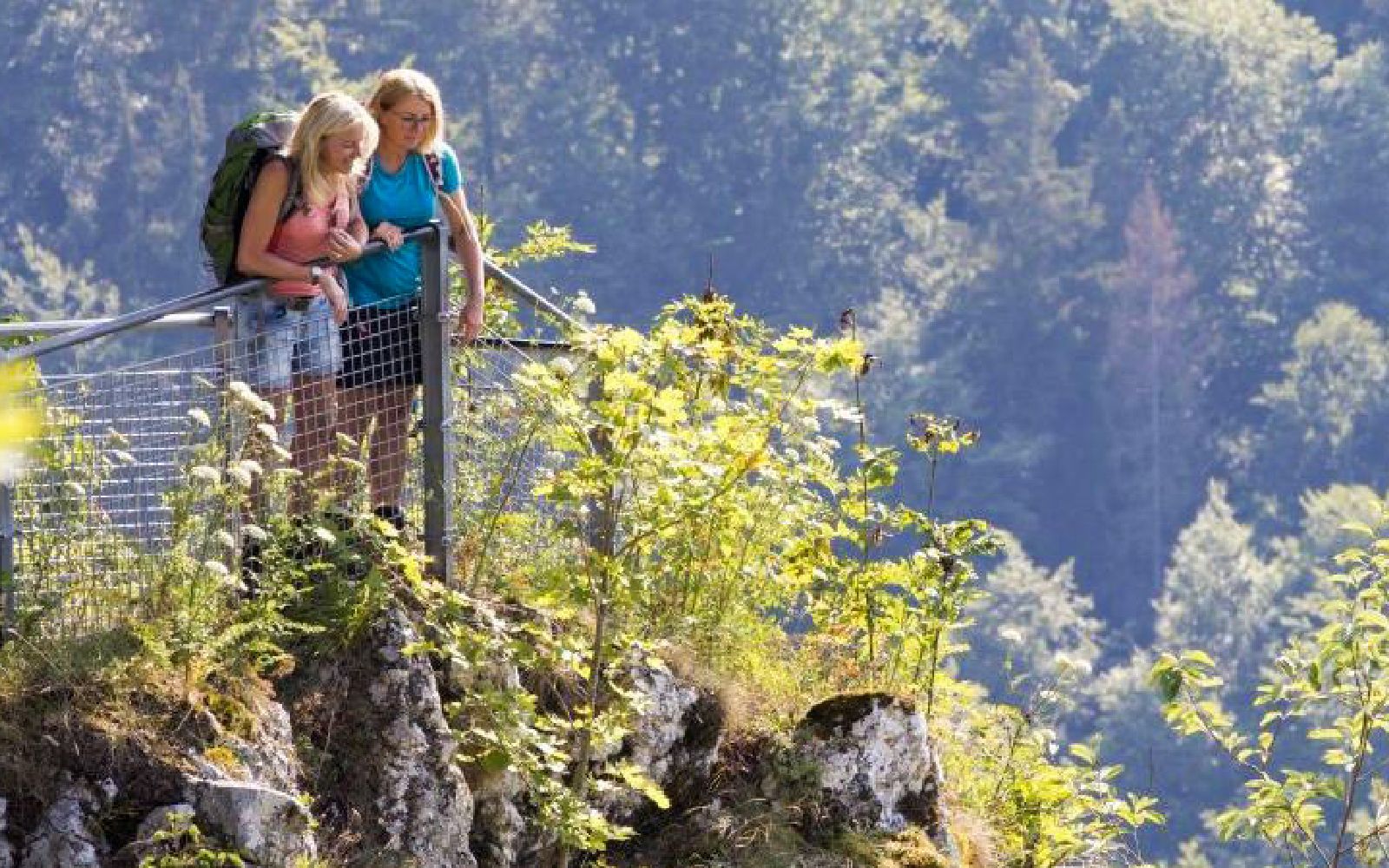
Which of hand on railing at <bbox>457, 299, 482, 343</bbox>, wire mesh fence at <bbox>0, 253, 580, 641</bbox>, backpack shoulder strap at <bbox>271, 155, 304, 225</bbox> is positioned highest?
backpack shoulder strap at <bbox>271, 155, 304, 225</bbox>

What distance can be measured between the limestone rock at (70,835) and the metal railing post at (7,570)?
1.67 ft

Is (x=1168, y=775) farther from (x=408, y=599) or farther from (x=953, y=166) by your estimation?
(x=408, y=599)

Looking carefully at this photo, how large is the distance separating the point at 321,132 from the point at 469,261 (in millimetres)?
617

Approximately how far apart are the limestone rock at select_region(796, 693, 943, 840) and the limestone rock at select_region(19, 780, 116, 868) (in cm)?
202

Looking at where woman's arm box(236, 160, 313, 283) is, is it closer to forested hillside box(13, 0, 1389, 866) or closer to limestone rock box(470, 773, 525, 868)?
limestone rock box(470, 773, 525, 868)

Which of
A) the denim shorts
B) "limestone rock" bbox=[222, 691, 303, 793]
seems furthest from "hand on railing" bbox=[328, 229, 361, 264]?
"limestone rock" bbox=[222, 691, 303, 793]

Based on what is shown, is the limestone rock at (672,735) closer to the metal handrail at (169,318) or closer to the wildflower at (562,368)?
the wildflower at (562,368)

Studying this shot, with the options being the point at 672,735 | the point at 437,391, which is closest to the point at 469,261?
the point at 437,391

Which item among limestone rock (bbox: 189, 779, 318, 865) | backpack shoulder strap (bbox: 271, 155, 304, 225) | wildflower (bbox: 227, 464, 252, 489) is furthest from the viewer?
backpack shoulder strap (bbox: 271, 155, 304, 225)

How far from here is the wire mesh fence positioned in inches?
286

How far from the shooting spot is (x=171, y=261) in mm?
85062

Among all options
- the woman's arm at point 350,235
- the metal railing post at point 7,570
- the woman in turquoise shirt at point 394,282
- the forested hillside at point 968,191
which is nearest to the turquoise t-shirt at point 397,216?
the woman in turquoise shirt at point 394,282

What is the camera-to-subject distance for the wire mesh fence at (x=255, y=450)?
727cm

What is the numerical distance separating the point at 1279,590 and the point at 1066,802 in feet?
241
